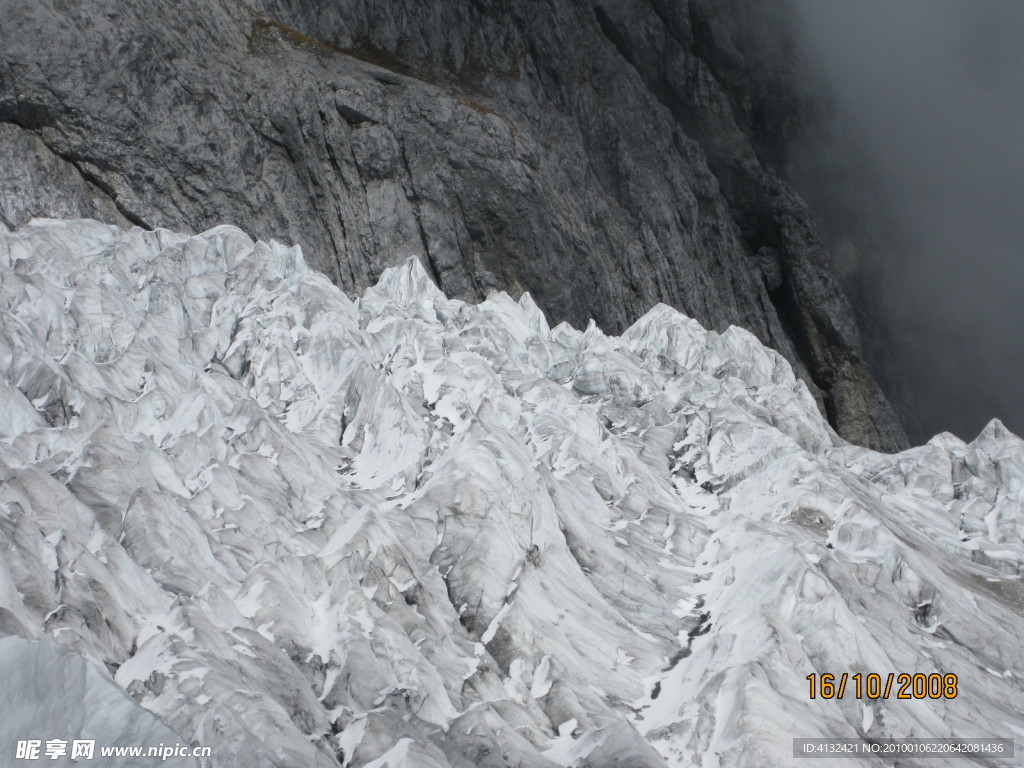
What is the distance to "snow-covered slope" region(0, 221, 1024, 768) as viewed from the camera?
2852cm

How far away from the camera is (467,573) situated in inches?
1442

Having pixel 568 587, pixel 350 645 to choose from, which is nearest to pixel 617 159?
pixel 568 587

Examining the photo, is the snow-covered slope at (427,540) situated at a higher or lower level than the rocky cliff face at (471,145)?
lower

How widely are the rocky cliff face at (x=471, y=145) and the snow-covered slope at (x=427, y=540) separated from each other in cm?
859

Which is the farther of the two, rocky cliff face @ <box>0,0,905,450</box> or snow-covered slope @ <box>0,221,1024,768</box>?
rocky cliff face @ <box>0,0,905,450</box>

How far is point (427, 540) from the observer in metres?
38.3

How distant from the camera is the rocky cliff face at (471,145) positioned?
66812mm

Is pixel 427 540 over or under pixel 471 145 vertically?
under

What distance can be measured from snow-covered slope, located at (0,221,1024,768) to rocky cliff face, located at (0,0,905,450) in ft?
28.2

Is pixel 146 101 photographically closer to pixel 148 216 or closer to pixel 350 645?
pixel 148 216

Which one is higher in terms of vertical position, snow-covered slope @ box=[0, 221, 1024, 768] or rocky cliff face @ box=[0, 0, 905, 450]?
rocky cliff face @ box=[0, 0, 905, 450]

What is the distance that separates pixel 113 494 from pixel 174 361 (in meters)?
15.7

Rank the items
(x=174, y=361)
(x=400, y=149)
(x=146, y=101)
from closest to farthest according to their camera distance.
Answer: (x=174, y=361) → (x=146, y=101) → (x=400, y=149)

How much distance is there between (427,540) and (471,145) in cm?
5154
